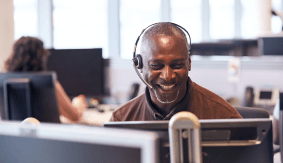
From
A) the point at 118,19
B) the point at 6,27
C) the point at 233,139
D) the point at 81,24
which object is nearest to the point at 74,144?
the point at 233,139

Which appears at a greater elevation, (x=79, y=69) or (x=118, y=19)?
(x=118, y=19)

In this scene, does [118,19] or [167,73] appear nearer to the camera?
[167,73]

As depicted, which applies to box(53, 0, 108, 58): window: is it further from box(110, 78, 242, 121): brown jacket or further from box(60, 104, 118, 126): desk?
box(110, 78, 242, 121): brown jacket

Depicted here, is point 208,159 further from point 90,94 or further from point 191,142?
point 90,94

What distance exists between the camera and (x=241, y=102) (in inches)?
89.4

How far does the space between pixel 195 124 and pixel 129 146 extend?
121 millimetres

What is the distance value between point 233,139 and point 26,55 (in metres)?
1.85

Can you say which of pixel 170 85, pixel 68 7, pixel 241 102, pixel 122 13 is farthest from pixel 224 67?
pixel 68 7

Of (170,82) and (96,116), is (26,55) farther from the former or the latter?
(170,82)

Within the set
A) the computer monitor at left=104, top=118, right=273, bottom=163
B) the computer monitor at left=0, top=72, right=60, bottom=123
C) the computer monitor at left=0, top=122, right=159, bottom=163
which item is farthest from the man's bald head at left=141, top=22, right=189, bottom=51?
the computer monitor at left=0, top=72, right=60, bottom=123

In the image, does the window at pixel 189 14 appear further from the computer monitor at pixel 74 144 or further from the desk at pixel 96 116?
the computer monitor at pixel 74 144

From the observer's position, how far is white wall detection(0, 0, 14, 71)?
10.6ft

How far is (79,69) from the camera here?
9.47ft

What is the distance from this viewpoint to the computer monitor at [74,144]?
43cm
